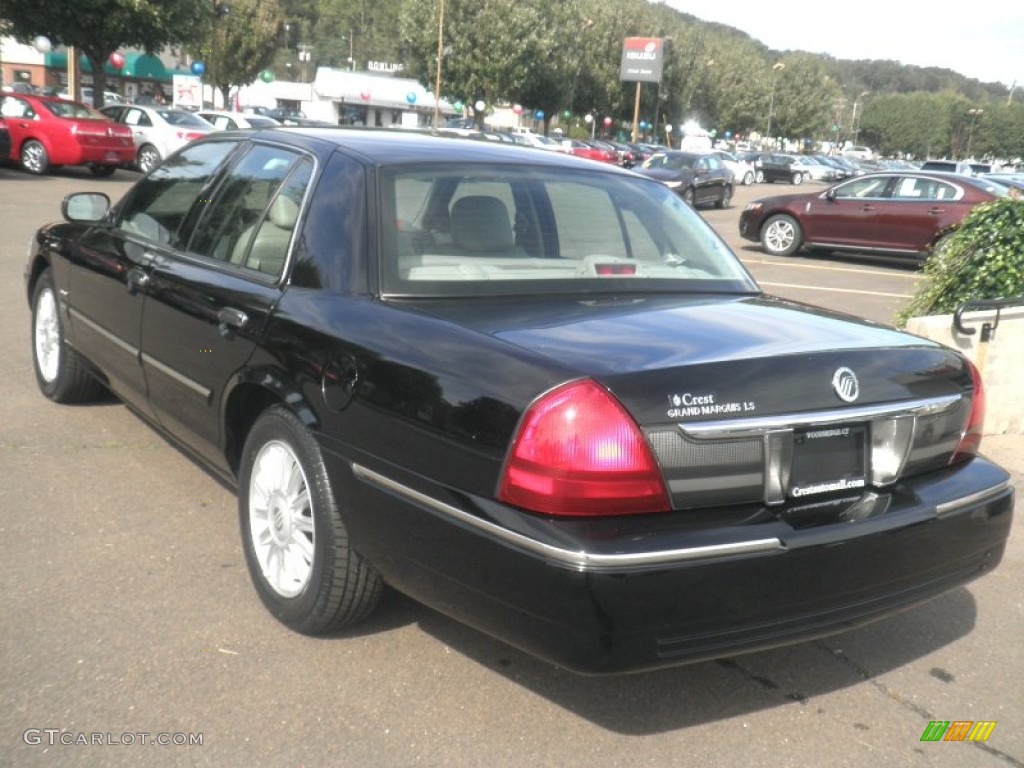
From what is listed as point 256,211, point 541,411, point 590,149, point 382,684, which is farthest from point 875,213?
point 590,149

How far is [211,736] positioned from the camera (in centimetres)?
298

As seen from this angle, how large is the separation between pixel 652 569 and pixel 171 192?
3.16 metres

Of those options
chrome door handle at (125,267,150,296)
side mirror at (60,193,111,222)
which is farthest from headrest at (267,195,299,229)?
side mirror at (60,193,111,222)

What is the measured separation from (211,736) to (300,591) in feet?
2.10

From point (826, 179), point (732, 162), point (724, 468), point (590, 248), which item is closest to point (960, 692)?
point (724, 468)

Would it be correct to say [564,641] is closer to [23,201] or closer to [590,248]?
[590,248]

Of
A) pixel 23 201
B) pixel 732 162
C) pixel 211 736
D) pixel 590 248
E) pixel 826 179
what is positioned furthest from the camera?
pixel 826 179

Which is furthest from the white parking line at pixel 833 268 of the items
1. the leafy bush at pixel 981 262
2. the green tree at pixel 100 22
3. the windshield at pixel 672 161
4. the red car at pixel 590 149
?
the red car at pixel 590 149

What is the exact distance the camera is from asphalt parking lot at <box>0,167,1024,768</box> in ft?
9.80

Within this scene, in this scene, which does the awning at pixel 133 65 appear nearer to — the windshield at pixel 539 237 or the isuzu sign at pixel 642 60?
the isuzu sign at pixel 642 60

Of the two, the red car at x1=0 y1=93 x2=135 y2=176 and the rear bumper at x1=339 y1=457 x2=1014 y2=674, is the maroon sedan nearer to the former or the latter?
the red car at x1=0 y1=93 x2=135 y2=176

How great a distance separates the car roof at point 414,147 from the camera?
3900 mm

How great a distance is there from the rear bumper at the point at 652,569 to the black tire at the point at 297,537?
0.18m

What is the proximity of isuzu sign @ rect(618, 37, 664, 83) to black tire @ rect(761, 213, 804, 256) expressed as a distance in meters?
49.5
